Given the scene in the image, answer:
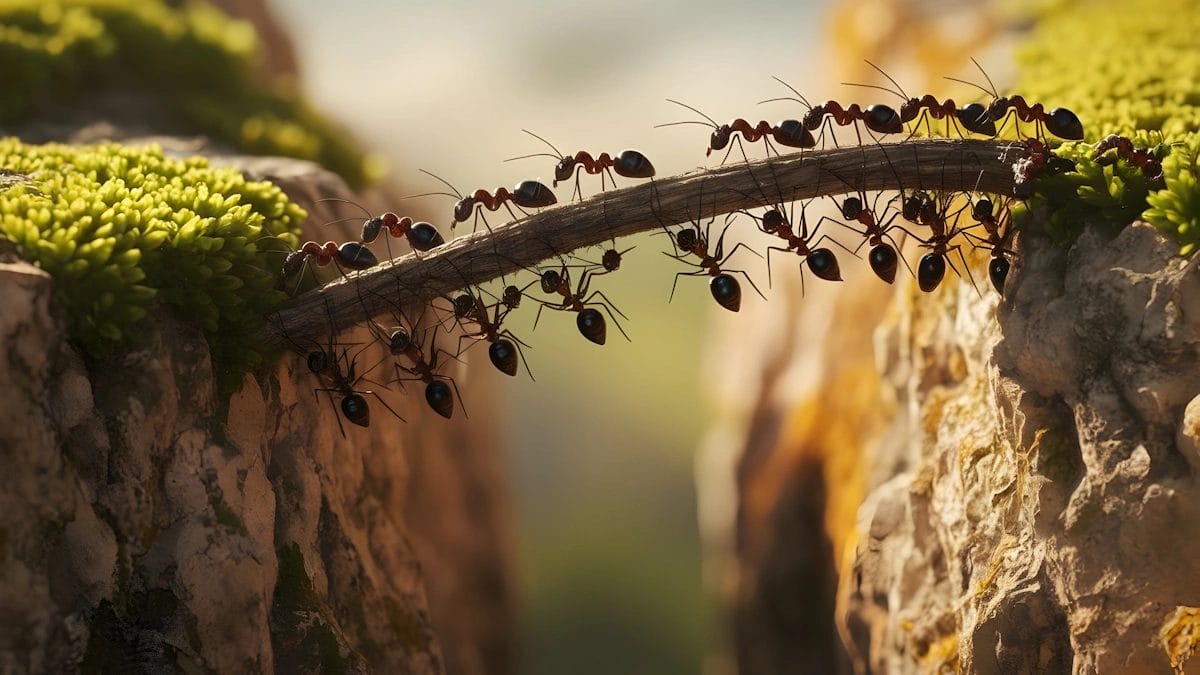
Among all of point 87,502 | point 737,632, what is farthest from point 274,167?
point 737,632

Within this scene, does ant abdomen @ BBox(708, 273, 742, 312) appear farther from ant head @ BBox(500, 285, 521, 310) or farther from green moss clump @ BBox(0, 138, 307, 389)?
green moss clump @ BBox(0, 138, 307, 389)

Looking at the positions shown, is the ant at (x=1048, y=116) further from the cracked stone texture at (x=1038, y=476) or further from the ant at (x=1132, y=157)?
the cracked stone texture at (x=1038, y=476)

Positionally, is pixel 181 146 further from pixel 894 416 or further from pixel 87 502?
pixel 894 416

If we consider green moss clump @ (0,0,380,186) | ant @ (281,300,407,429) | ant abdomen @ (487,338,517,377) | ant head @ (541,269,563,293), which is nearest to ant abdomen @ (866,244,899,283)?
ant head @ (541,269,563,293)

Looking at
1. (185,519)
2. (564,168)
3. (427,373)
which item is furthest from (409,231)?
(185,519)

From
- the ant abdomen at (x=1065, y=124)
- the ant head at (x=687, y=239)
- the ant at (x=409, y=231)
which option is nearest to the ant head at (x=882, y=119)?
the ant abdomen at (x=1065, y=124)

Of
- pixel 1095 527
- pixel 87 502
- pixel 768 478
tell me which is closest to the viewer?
pixel 87 502

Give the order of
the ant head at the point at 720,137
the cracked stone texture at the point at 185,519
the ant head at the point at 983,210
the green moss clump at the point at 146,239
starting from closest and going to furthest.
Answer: the cracked stone texture at the point at 185,519
the green moss clump at the point at 146,239
the ant head at the point at 983,210
the ant head at the point at 720,137
